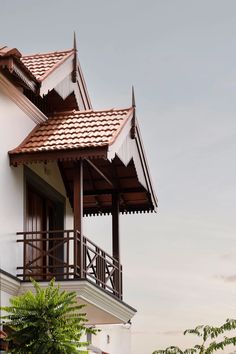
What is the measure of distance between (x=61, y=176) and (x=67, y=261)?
250 centimetres

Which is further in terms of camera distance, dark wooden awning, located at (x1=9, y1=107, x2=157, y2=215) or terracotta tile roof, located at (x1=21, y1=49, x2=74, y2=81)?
terracotta tile roof, located at (x1=21, y1=49, x2=74, y2=81)

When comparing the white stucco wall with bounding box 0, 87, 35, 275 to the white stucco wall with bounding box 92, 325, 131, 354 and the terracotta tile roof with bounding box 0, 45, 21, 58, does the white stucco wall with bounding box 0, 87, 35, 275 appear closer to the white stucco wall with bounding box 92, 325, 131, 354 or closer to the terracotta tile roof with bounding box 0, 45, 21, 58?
the terracotta tile roof with bounding box 0, 45, 21, 58

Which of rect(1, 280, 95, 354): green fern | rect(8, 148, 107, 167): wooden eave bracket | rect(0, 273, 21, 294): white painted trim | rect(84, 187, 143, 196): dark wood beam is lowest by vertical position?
rect(1, 280, 95, 354): green fern

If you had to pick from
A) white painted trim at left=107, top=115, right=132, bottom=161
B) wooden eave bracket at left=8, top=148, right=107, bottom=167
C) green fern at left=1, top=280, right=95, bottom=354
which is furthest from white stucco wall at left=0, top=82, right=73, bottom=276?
green fern at left=1, top=280, right=95, bottom=354

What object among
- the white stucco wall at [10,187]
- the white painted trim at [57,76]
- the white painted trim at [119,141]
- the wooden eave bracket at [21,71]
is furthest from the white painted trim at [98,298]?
the white painted trim at [57,76]

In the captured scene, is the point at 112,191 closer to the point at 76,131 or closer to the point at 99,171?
the point at 99,171

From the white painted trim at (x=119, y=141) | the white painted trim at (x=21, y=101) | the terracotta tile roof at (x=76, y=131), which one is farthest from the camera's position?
the terracotta tile roof at (x=76, y=131)

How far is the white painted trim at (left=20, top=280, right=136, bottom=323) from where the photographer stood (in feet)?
51.5

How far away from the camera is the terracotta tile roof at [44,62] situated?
17.7m

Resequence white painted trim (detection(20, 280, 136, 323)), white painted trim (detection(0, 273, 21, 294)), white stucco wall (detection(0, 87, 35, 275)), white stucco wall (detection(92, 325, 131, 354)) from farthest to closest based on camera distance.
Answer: white stucco wall (detection(92, 325, 131, 354))
white stucco wall (detection(0, 87, 35, 275))
white painted trim (detection(20, 280, 136, 323))
white painted trim (detection(0, 273, 21, 294))

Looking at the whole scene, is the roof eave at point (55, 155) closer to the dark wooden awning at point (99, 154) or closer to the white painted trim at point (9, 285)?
the dark wooden awning at point (99, 154)

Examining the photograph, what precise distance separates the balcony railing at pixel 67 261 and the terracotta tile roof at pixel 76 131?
61.7 inches

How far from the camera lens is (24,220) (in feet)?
54.8

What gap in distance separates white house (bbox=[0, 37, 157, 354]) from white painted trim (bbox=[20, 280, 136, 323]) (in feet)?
0.06
